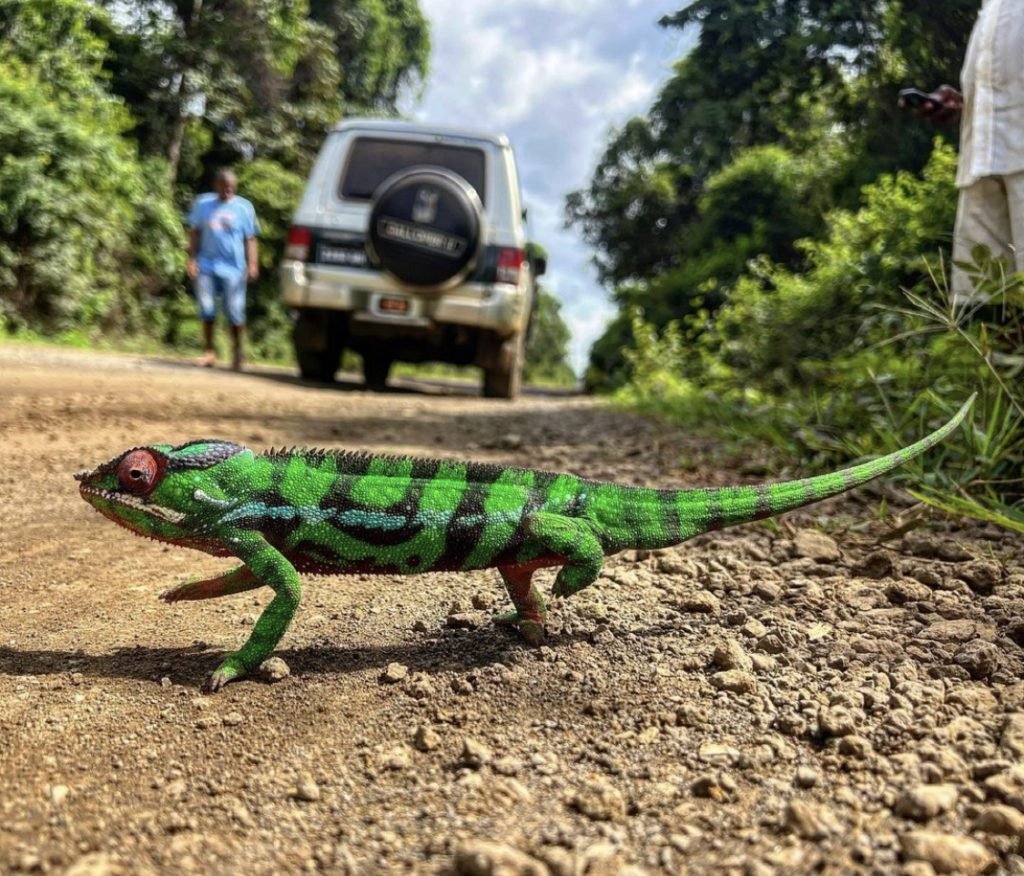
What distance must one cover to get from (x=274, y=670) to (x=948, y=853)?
120cm

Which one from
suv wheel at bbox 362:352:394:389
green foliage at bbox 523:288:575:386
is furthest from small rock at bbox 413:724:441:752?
green foliage at bbox 523:288:575:386


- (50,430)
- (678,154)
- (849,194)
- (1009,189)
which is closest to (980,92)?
(1009,189)

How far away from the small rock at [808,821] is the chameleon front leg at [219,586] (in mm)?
1130

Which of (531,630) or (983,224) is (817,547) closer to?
(531,630)

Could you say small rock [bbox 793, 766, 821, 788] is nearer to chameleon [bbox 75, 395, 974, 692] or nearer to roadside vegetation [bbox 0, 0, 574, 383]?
chameleon [bbox 75, 395, 974, 692]

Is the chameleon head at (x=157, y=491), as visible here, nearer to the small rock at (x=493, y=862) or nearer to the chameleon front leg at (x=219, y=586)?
the chameleon front leg at (x=219, y=586)

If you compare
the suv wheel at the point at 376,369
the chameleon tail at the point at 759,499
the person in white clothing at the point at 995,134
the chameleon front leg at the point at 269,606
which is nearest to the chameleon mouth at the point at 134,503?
the chameleon front leg at the point at 269,606

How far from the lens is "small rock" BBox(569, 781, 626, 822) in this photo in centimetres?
119

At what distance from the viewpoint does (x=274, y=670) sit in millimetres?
1656

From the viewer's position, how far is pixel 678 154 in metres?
11.1

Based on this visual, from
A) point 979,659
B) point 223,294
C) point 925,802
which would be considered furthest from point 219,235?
point 925,802

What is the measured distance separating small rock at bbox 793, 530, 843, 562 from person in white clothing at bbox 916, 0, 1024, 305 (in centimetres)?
105

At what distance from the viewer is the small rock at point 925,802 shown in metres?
1.14

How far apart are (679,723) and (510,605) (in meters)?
0.71
